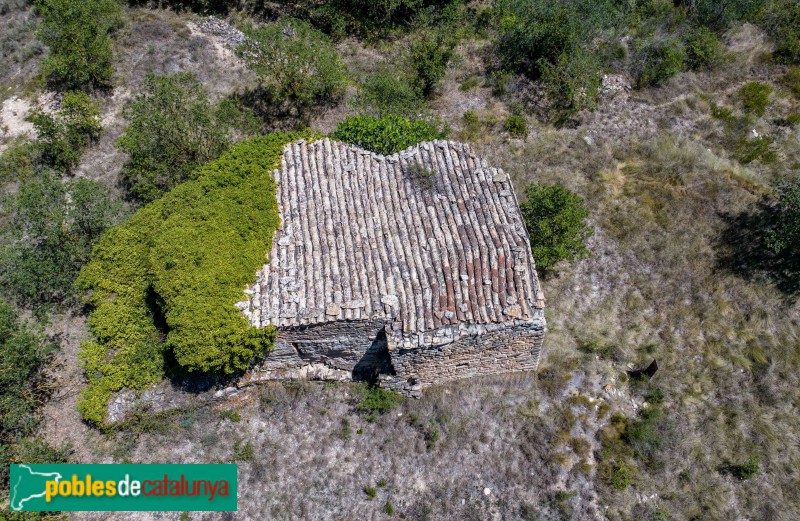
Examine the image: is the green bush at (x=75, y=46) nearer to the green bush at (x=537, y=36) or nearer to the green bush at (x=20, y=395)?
the green bush at (x=20, y=395)

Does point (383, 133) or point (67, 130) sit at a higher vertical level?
point (383, 133)

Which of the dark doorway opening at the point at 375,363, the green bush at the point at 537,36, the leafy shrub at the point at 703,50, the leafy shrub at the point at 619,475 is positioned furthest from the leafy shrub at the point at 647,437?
the leafy shrub at the point at 703,50

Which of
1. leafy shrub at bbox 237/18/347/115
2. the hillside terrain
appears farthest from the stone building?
leafy shrub at bbox 237/18/347/115

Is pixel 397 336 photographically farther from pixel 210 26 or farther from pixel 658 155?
pixel 210 26

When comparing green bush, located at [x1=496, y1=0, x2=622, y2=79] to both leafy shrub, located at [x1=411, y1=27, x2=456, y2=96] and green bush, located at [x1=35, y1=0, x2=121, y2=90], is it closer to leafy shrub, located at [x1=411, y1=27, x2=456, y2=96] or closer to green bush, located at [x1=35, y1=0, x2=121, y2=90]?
leafy shrub, located at [x1=411, y1=27, x2=456, y2=96]

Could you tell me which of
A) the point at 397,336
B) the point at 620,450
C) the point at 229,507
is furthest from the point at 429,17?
the point at 229,507

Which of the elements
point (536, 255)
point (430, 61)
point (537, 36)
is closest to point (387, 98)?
point (430, 61)

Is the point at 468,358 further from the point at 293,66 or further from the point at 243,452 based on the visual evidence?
the point at 293,66
